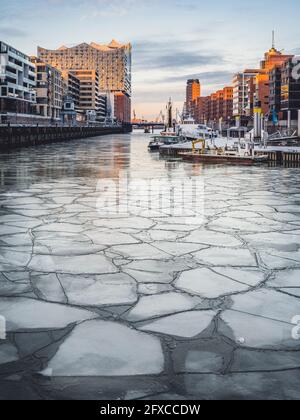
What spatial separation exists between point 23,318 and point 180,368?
1.56 meters

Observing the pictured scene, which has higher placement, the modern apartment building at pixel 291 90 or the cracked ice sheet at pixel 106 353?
the modern apartment building at pixel 291 90

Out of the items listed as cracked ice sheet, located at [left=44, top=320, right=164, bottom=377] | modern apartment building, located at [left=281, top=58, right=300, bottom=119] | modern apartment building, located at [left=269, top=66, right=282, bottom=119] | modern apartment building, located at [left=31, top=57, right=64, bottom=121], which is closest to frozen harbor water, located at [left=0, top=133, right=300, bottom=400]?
cracked ice sheet, located at [left=44, top=320, right=164, bottom=377]

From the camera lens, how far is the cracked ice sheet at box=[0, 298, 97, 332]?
13.5ft

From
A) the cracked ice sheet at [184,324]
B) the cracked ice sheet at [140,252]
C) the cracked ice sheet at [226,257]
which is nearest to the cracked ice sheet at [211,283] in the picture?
the cracked ice sheet at [226,257]

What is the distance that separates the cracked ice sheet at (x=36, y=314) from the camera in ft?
13.5

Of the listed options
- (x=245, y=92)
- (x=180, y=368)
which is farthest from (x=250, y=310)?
(x=245, y=92)

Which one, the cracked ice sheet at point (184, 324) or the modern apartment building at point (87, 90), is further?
the modern apartment building at point (87, 90)

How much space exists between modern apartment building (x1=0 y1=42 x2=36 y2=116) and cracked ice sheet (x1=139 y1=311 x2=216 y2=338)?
299 feet

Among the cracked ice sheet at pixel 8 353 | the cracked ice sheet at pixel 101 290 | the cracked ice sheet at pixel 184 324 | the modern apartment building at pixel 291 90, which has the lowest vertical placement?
the cracked ice sheet at pixel 8 353

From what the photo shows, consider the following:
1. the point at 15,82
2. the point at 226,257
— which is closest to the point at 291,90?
the point at 15,82

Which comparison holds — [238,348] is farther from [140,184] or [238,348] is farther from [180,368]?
[140,184]

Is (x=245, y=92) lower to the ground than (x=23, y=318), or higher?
higher

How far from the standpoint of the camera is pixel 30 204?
10586 mm

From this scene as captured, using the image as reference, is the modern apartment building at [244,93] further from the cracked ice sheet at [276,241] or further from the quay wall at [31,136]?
the cracked ice sheet at [276,241]
